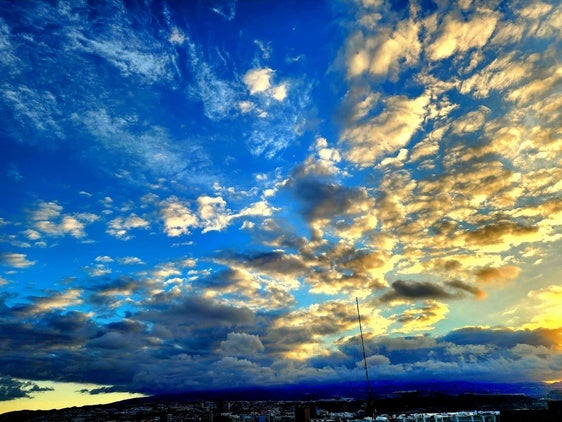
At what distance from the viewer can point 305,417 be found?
248 ft

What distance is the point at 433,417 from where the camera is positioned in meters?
66.9

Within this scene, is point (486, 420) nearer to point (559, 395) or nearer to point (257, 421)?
point (559, 395)

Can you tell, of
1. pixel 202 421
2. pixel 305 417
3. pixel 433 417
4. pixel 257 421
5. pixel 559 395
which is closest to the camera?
pixel 433 417

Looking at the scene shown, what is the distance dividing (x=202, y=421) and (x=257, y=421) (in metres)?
29.2

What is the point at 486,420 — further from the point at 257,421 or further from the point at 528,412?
the point at 257,421

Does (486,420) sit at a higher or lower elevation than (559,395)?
lower

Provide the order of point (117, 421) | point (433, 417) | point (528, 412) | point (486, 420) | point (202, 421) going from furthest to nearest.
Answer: point (117, 421) → point (202, 421) → point (433, 417) → point (486, 420) → point (528, 412)

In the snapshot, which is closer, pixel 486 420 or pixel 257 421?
pixel 486 420

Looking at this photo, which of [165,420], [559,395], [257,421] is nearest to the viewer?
[559,395]

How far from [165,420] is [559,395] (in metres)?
134

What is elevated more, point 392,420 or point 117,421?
point 117,421

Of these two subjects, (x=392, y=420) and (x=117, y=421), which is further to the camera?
(x=117, y=421)

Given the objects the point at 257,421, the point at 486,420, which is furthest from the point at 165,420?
the point at 486,420

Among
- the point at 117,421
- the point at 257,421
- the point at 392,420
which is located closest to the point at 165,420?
the point at 117,421
